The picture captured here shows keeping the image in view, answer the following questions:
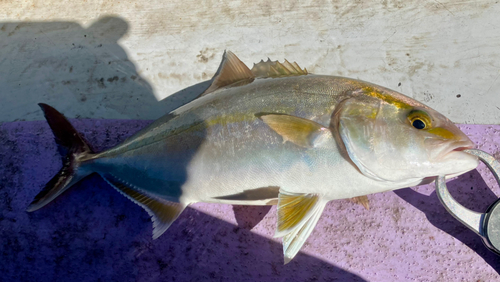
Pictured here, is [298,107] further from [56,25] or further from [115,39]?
[56,25]

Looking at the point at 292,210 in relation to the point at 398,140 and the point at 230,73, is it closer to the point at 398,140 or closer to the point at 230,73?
the point at 398,140

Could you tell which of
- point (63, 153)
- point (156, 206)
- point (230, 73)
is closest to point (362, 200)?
point (230, 73)

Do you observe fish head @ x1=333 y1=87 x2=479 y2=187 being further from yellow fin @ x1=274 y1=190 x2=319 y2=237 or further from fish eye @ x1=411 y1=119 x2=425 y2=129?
yellow fin @ x1=274 y1=190 x2=319 y2=237

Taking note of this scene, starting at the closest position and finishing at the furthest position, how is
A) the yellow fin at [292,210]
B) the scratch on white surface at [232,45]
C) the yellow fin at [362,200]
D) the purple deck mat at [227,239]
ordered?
the yellow fin at [292,210] < the yellow fin at [362,200] < the purple deck mat at [227,239] < the scratch on white surface at [232,45]

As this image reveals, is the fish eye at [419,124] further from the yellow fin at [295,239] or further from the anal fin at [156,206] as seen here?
the anal fin at [156,206]

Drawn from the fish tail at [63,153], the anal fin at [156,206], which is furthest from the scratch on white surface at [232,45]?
the anal fin at [156,206]

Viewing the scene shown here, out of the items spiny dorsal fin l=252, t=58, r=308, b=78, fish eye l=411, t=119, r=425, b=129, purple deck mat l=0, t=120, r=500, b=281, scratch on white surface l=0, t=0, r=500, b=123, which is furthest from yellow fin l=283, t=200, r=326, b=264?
scratch on white surface l=0, t=0, r=500, b=123
